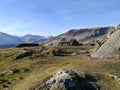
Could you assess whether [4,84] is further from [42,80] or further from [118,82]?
[118,82]

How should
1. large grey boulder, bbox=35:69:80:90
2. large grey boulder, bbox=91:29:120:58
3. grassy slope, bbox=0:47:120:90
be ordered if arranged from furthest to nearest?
large grey boulder, bbox=91:29:120:58 < grassy slope, bbox=0:47:120:90 < large grey boulder, bbox=35:69:80:90

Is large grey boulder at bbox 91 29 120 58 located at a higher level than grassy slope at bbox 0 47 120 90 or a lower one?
higher

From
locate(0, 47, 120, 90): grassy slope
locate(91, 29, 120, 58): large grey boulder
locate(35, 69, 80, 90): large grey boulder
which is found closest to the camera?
locate(35, 69, 80, 90): large grey boulder

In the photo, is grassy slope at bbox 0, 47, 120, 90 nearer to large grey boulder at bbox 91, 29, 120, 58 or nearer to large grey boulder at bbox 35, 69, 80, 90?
large grey boulder at bbox 35, 69, 80, 90

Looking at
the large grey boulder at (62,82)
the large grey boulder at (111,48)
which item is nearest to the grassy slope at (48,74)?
the large grey boulder at (62,82)

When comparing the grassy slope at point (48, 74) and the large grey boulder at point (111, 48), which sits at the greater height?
the large grey boulder at point (111, 48)

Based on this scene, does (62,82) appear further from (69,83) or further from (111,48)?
(111,48)

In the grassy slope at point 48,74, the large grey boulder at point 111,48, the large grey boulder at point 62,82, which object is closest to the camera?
the large grey boulder at point 62,82

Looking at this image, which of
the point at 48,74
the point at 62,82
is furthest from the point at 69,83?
the point at 48,74

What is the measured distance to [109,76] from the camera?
44.8m

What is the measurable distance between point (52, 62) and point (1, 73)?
1283cm

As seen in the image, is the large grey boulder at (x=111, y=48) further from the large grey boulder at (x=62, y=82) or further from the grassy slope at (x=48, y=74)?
the large grey boulder at (x=62, y=82)

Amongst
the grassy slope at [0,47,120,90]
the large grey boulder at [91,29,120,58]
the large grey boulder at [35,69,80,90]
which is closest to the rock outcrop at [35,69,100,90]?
the large grey boulder at [35,69,80,90]

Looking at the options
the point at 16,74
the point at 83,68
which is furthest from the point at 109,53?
the point at 16,74
